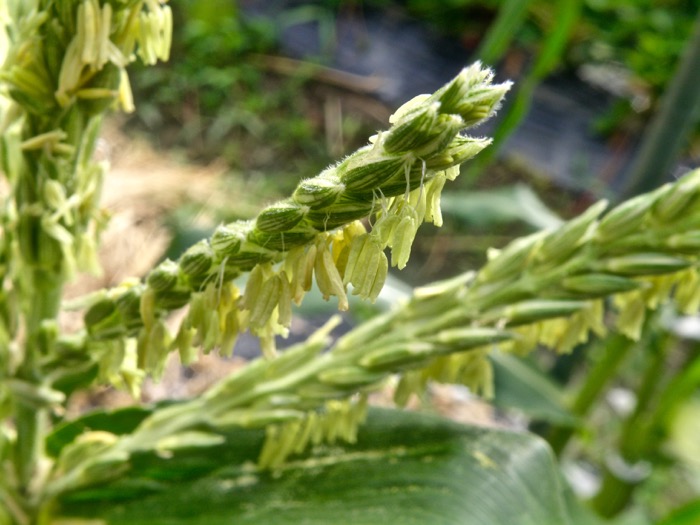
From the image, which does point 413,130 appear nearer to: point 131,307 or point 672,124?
point 131,307

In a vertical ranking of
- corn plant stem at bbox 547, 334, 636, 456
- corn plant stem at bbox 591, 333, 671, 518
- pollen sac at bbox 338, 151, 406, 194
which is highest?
pollen sac at bbox 338, 151, 406, 194

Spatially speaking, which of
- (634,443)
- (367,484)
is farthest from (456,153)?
(634,443)

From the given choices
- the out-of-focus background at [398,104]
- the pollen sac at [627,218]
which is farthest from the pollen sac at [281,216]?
the out-of-focus background at [398,104]

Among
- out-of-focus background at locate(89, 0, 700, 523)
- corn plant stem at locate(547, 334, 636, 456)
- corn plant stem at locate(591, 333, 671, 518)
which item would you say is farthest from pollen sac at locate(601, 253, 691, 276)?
out-of-focus background at locate(89, 0, 700, 523)

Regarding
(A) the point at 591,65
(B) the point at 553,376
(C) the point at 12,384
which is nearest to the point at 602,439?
(B) the point at 553,376

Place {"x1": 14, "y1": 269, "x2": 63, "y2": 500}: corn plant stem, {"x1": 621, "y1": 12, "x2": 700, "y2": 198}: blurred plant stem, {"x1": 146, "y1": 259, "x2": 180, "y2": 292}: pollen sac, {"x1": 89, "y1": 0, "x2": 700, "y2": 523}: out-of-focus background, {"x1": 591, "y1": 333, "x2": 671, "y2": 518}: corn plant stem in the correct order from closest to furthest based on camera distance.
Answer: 1. {"x1": 146, "y1": 259, "x2": 180, "y2": 292}: pollen sac
2. {"x1": 14, "y1": 269, "x2": 63, "y2": 500}: corn plant stem
3. {"x1": 621, "y1": 12, "x2": 700, "y2": 198}: blurred plant stem
4. {"x1": 591, "y1": 333, "x2": 671, "y2": 518}: corn plant stem
5. {"x1": 89, "y1": 0, "x2": 700, "y2": 523}: out-of-focus background

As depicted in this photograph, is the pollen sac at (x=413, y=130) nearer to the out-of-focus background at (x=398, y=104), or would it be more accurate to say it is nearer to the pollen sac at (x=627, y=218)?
the pollen sac at (x=627, y=218)

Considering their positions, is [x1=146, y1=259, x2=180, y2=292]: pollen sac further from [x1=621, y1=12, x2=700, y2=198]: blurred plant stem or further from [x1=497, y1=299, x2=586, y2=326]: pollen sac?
[x1=621, y1=12, x2=700, y2=198]: blurred plant stem
